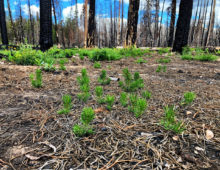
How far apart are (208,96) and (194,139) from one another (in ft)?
3.94

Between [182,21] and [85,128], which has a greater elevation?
[182,21]

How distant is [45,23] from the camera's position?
23.1 feet

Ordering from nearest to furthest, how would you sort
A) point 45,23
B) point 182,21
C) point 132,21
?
point 45,23, point 182,21, point 132,21

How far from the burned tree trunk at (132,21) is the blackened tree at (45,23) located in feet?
15.3

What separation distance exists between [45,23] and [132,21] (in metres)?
5.07

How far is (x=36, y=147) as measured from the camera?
1136mm

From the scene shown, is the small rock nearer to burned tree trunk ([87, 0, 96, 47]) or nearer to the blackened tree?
the blackened tree

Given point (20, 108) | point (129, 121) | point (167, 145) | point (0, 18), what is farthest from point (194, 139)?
point (0, 18)

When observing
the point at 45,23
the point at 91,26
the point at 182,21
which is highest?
the point at 91,26

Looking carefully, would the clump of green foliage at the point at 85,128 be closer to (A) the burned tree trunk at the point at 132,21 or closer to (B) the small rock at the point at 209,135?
(B) the small rock at the point at 209,135

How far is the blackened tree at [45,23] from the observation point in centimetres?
684

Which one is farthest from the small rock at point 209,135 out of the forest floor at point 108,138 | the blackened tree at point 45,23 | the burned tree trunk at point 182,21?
the burned tree trunk at point 182,21

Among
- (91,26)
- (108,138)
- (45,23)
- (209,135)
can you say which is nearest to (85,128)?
(108,138)

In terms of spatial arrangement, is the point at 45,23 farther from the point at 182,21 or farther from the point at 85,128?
the point at 85,128
